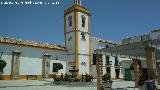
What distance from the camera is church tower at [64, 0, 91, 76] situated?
1464 inches

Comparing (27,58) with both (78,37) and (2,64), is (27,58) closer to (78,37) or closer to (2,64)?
(2,64)

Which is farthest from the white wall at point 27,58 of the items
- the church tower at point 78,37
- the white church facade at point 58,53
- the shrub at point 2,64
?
the church tower at point 78,37

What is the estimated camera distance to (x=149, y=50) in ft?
45.9

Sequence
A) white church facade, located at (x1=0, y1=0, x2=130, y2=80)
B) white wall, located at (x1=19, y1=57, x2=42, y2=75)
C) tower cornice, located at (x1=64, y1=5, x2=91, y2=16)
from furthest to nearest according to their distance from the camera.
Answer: tower cornice, located at (x1=64, y1=5, x2=91, y2=16) → white wall, located at (x1=19, y1=57, x2=42, y2=75) → white church facade, located at (x1=0, y1=0, x2=130, y2=80)

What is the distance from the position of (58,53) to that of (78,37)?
4410mm

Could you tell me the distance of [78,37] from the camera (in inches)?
1481

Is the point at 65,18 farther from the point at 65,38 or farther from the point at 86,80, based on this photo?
the point at 86,80

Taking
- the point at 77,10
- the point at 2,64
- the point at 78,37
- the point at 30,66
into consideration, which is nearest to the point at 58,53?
the point at 78,37

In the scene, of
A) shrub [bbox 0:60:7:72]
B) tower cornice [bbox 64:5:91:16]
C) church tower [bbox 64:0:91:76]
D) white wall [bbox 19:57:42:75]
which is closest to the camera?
shrub [bbox 0:60:7:72]

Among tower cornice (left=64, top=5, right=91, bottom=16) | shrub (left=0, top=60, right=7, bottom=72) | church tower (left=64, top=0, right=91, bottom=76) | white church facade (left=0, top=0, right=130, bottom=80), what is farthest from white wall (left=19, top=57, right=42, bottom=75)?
tower cornice (left=64, top=5, right=91, bottom=16)

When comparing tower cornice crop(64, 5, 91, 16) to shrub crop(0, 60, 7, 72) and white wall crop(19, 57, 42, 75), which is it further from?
shrub crop(0, 60, 7, 72)

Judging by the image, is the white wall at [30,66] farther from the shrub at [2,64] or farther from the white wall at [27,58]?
the shrub at [2,64]

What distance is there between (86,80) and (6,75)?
43.3ft

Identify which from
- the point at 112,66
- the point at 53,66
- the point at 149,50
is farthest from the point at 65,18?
the point at 149,50
